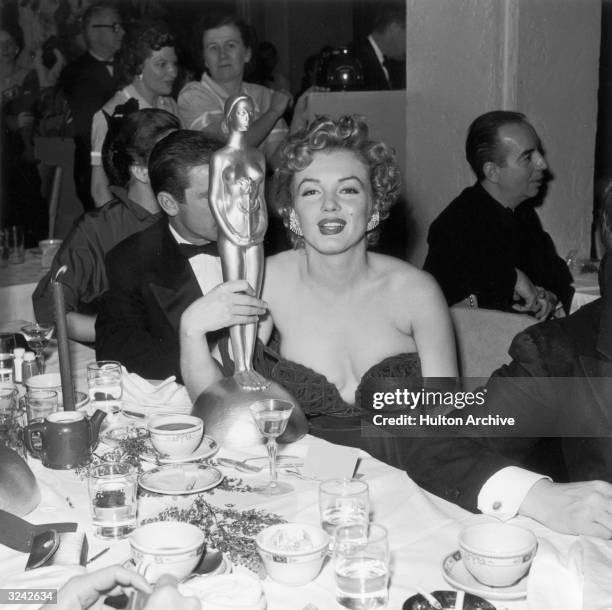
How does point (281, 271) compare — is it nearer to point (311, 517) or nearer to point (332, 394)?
point (332, 394)

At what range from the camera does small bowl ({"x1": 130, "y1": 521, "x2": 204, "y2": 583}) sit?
1.17 m

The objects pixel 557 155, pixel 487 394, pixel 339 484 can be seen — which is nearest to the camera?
pixel 339 484

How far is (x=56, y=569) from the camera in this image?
118cm

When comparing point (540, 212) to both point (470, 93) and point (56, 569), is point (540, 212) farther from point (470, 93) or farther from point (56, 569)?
point (56, 569)

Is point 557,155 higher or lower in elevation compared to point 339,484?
higher

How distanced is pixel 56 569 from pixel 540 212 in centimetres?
378

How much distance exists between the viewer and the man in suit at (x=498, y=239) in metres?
3.67

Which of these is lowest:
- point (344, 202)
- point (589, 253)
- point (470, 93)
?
point (589, 253)

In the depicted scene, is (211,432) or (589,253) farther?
(589,253)

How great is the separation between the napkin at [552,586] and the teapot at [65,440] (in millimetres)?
878

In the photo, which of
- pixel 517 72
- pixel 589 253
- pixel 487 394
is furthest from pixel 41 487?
pixel 589 253

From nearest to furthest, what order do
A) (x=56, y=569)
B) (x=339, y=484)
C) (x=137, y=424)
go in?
(x=56, y=569), (x=339, y=484), (x=137, y=424)

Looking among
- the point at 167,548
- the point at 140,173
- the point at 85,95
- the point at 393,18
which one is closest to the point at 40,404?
the point at 167,548

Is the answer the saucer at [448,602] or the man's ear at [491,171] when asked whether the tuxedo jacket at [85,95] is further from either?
the saucer at [448,602]
